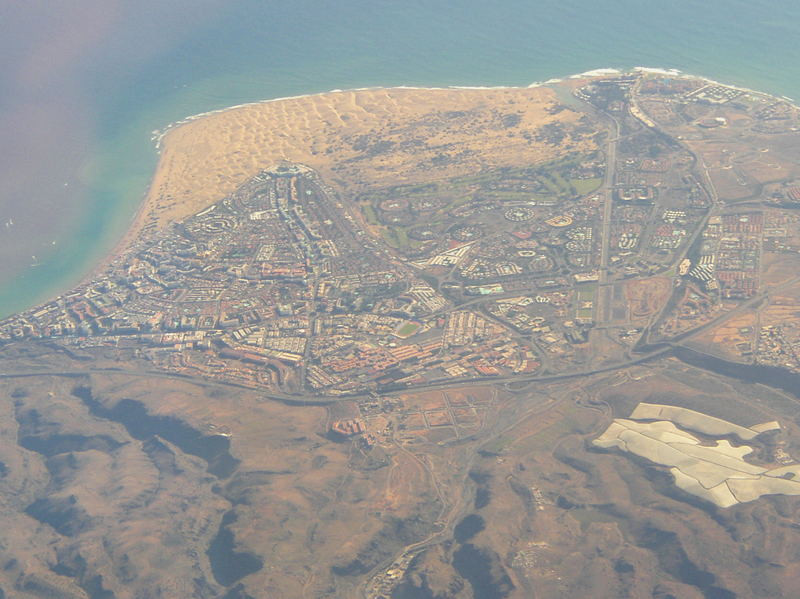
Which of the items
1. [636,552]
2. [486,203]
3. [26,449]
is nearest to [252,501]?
[26,449]

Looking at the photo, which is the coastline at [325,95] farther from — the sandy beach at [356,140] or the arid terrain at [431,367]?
the arid terrain at [431,367]

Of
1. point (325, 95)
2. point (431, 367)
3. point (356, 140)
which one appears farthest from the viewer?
point (325, 95)

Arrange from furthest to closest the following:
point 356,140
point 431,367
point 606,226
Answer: point 356,140, point 606,226, point 431,367

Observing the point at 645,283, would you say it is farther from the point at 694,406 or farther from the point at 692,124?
the point at 692,124

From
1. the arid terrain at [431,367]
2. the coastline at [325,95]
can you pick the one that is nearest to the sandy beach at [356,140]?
the coastline at [325,95]

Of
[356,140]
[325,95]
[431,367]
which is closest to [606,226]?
[431,367]

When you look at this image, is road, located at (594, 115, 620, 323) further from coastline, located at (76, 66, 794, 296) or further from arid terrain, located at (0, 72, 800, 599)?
coastline, located at (76, 66, 794, 296)

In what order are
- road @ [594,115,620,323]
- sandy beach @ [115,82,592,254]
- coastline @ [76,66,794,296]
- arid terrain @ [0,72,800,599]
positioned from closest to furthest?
arid terrain @ [0,72,800,599]
road @ [594,115,620,323]
sandy beach @ [115,82,592,254]
coastline @ [76,66,794,296]

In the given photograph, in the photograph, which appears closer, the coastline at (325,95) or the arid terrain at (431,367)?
the arid terrain at (431,367)

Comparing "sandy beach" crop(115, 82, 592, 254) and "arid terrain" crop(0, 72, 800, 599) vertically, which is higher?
"sandy beach" crop(115, 82, 592, 254)

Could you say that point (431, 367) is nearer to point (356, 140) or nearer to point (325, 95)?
point (356, 140)

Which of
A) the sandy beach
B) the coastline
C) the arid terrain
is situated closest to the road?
the arid terrain
